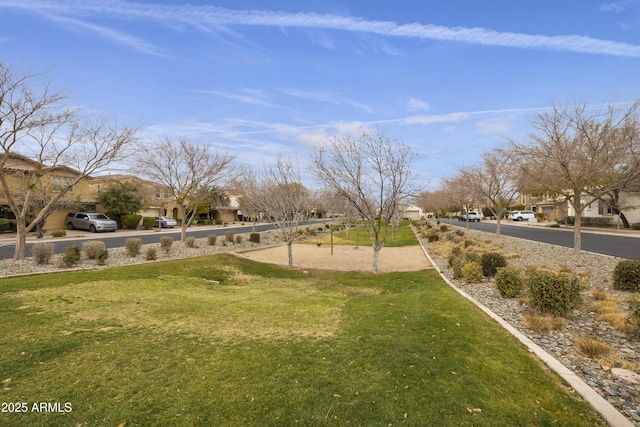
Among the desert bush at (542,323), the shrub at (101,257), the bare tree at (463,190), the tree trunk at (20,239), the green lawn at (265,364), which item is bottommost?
the desert bush at (542,323)

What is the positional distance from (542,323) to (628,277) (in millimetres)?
4615

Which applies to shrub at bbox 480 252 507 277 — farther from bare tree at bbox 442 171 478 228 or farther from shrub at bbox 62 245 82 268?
bare tree at bbox 442 171 478 228

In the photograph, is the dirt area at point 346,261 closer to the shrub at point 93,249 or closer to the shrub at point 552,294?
the shrub at point 93,249

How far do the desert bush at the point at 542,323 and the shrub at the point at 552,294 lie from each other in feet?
1.07

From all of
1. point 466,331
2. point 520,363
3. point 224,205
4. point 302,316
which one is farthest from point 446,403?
point 224,205

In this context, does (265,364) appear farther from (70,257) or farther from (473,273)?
(70,257)

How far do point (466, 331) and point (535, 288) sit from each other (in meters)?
2.32

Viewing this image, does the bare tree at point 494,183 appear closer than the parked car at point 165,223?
Yes

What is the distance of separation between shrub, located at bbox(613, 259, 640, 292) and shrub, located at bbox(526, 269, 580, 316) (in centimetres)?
288

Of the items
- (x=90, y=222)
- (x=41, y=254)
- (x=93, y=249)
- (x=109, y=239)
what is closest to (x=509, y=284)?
(x=93, y=249)

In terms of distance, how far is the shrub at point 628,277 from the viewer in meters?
8.14

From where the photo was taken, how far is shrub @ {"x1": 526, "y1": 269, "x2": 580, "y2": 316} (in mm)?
6414

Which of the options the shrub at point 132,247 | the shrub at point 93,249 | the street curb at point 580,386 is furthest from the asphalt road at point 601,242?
the shrub at point 93,249

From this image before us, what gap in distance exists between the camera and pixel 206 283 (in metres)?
10.5
